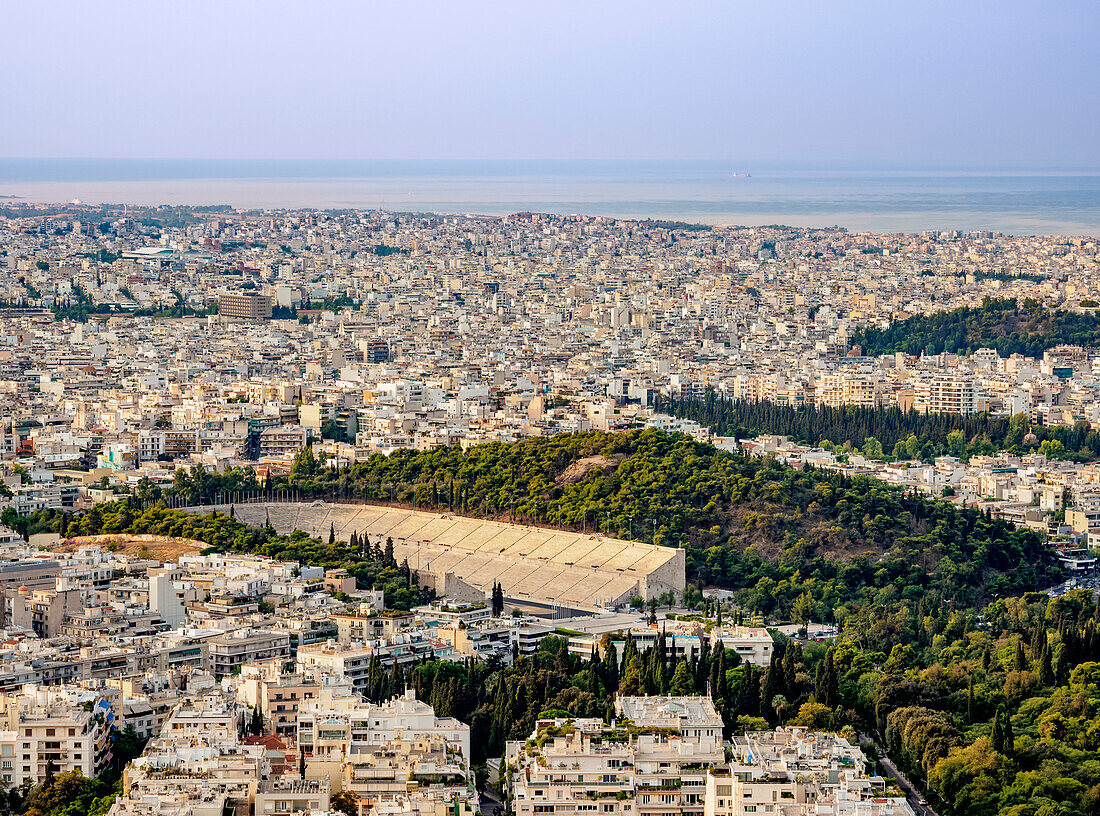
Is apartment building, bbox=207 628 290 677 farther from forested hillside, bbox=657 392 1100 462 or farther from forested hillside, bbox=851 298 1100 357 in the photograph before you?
forested hillside, bbox=851 298 1100 357

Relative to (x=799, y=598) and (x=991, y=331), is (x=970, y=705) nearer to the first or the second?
(x=799, y=598)

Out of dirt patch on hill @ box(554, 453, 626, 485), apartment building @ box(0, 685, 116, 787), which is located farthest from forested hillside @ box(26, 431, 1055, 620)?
apartment building @ box(0, 685, 116, 787)

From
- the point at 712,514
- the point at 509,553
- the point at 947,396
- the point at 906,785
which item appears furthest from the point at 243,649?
the point at 947,396

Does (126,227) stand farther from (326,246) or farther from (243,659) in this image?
(243,659)

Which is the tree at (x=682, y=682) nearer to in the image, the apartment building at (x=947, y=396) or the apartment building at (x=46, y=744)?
the apartment building at (x=46, y=744)

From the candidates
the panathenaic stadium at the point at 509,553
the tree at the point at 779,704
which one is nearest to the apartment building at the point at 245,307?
the panathenaic stadium at the point at 509,553

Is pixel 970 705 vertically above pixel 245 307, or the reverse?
pixel 970 705
